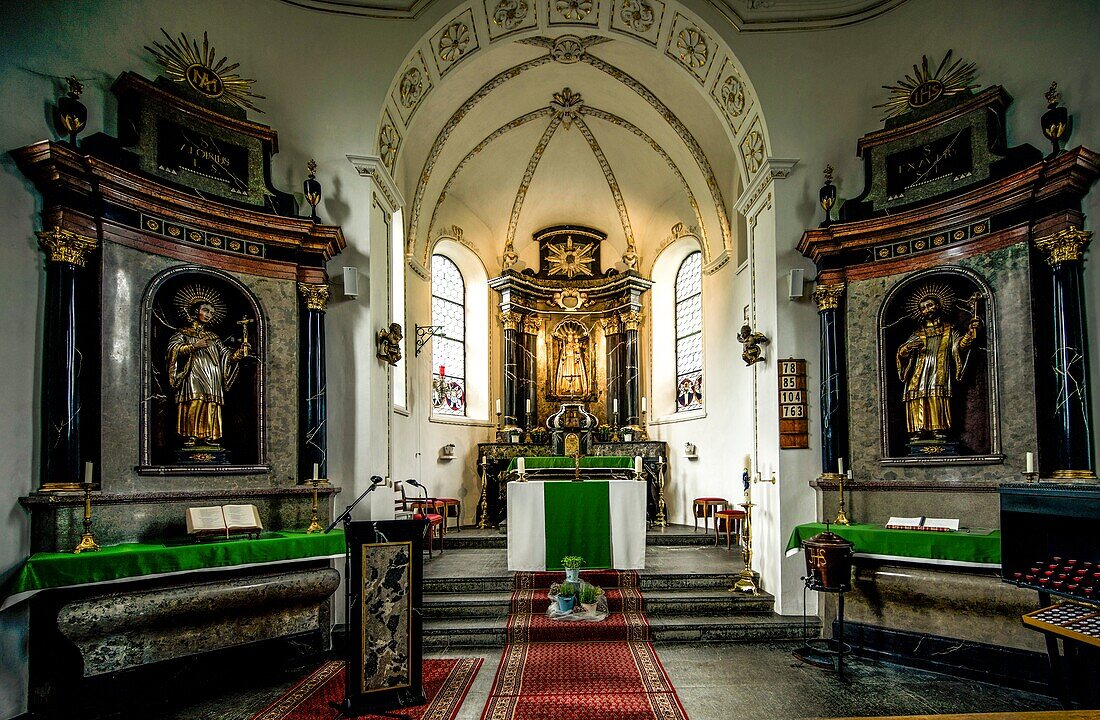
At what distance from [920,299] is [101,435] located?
738 cm

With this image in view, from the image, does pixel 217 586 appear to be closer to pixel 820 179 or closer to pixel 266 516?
pixel 266 516

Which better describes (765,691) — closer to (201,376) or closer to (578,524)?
(578,524)

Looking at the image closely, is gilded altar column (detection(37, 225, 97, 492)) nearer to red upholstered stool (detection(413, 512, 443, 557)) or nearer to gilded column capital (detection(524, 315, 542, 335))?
red upholstered stool (detection(413, 512, 443, 557))

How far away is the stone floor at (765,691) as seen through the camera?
4.86 m

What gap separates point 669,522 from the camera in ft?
38.6

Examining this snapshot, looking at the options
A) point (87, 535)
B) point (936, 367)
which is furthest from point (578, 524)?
point (87, 535)

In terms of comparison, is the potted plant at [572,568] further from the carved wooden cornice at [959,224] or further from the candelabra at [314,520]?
the carved wooden cornice at [959,224]

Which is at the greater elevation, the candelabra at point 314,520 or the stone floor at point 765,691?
the candelabra at point 314,520

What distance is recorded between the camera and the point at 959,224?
6441mm

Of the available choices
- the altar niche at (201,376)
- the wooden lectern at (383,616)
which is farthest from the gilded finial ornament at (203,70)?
the wooden lectern at (383,616)

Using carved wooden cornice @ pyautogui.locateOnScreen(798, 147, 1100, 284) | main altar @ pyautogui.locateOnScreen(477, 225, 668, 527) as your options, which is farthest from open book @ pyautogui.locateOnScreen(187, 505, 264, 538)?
carved wooden cornice @ pyautogui.locateOnScreen(798, 147, 1100, 284)

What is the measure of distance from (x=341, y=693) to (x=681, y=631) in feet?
10.2

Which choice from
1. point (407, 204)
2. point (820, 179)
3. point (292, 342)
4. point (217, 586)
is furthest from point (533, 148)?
point (217, 586)

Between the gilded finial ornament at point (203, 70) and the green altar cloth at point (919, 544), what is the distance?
690 centimetres
